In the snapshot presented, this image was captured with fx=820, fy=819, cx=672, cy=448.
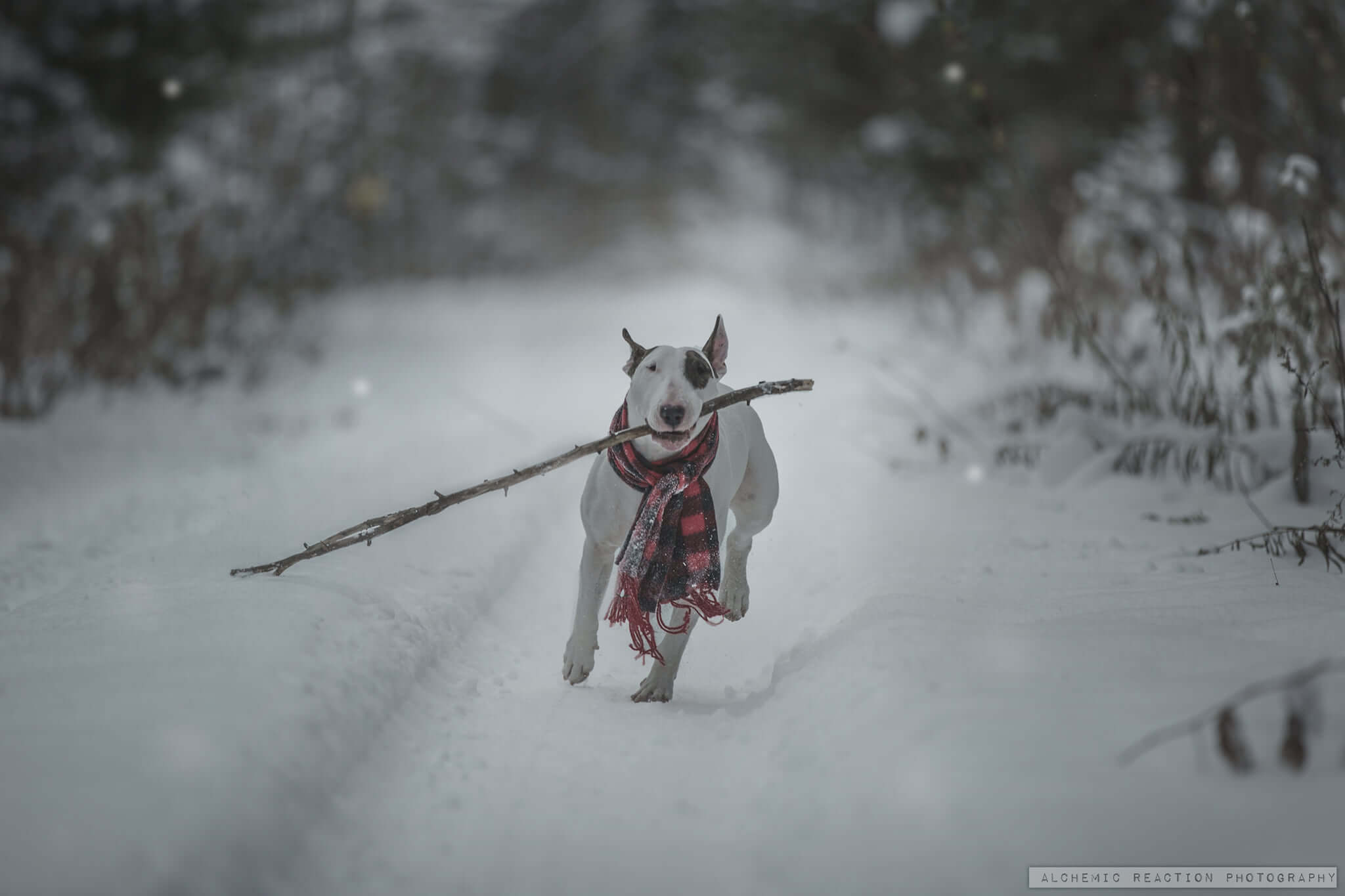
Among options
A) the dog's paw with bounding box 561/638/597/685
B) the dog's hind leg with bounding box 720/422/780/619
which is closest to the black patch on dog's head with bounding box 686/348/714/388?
the dog's hind leg with bounding box 720/422/780/619

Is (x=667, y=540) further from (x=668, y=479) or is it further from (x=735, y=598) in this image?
(x=735, y=598)

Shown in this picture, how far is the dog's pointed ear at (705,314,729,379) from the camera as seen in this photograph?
2.60m

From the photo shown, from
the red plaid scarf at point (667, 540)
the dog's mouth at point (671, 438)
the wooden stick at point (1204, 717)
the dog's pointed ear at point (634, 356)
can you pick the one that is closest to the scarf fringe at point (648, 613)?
the red plaid scarf at point (667, 540)

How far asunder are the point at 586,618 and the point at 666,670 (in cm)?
31

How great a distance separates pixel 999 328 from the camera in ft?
28.1

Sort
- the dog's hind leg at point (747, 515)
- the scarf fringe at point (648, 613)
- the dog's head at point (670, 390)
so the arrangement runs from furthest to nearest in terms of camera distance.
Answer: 1. the dog's hind leg at point (747, 515)
2. the scarf fringe at point (648, 613)
3. the dog's head at point (670, 390)

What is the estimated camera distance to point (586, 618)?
2.69 meters

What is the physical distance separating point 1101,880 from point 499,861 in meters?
1.22

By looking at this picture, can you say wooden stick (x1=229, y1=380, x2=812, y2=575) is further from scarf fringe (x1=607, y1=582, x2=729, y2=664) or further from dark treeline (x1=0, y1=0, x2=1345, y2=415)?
dark treeline (x1=0, y1=0, x2=1345, y2=415)

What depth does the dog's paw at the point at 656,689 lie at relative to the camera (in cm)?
267

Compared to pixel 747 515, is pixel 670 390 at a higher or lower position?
higher

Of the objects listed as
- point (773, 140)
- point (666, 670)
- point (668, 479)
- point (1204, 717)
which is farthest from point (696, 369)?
point (773, 140)

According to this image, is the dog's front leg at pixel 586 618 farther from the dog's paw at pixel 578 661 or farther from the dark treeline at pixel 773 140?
the dark treeline at pixel 773 140

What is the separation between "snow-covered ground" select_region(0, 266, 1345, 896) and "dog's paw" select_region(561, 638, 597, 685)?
78mm
